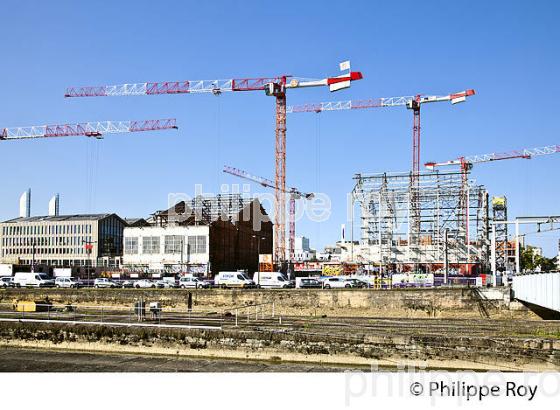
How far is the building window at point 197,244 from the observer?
328 feet

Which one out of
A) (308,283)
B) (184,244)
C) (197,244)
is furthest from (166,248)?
(308,283)

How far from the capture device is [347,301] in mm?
55031

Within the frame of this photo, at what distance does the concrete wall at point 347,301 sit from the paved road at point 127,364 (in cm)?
2417

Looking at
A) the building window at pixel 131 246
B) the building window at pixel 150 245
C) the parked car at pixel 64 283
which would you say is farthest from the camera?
the building window at pixel 131 246

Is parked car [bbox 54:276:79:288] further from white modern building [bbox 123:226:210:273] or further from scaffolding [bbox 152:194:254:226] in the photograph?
scaffolding [bbox 152:194:254:226]

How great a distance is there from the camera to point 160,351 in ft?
111

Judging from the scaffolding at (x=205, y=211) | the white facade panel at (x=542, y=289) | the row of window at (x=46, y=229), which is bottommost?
the white facade panel at (x=542, y=289)

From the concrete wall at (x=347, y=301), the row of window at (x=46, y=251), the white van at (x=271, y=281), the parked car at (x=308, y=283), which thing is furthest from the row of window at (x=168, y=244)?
the parked car at (x=308, y=283)

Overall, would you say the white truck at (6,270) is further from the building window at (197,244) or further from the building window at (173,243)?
the building window at (197,244)

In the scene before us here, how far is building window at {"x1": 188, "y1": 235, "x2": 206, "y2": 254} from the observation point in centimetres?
10012

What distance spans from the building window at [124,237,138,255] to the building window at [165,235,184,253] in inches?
261

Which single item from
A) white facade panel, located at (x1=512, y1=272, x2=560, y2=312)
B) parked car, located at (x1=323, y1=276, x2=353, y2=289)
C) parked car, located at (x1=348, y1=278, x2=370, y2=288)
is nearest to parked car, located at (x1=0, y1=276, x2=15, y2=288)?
parked car, located at (x1=323, y1=276, x2=353, y2=289)

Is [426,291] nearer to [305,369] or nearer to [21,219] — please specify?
[305,369]
